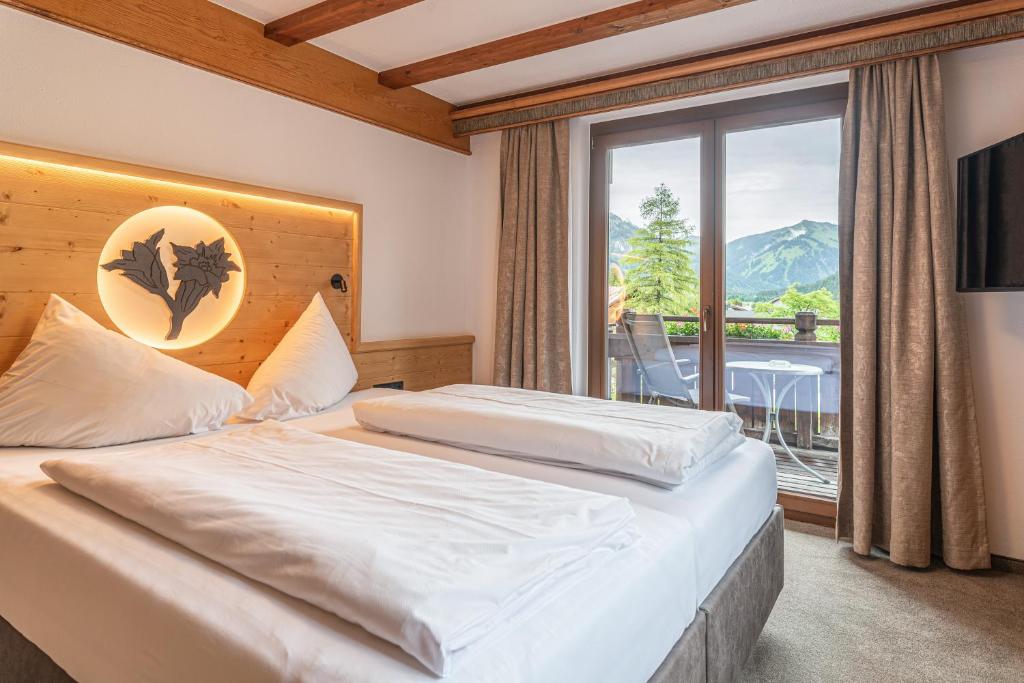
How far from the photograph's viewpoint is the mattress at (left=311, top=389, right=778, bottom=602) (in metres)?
1.47

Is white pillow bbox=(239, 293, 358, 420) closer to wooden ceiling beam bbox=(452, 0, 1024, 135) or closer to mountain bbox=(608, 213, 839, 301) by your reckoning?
wooden ceiling beam bbox=(452, 0, 1024, 135)

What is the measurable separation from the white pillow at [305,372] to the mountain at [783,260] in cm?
223

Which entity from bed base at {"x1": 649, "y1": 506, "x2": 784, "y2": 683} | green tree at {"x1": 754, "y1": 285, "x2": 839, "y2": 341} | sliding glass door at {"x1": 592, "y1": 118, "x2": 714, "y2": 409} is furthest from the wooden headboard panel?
bed base at {"x1": 649, "y1": 506, "x2": 784, "y2": 683}

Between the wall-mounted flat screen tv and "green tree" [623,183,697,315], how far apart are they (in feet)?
4.30

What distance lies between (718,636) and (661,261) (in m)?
2.57

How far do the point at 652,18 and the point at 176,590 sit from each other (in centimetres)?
270

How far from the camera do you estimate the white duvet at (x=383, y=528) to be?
864 millimetres

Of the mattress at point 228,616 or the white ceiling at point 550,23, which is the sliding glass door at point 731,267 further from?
the mattress at point 228,616

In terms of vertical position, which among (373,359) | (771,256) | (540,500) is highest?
(771,256)

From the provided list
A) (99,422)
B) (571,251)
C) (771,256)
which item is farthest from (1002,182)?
(99,422)

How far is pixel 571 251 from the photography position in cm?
377

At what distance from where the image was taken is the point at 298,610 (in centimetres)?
92

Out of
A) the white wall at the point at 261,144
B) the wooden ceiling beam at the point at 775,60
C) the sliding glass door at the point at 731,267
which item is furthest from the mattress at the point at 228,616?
the wooden ceiling beam at the point at 775,60

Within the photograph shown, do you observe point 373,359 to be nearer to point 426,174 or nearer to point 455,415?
point 426,174
